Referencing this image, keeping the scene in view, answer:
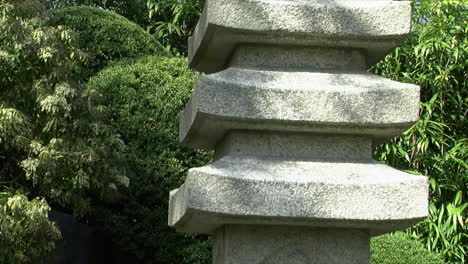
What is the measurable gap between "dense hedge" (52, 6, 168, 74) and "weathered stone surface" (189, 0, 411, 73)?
3946mm

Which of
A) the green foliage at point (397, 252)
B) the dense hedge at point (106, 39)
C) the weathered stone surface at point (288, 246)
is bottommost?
the green foliage at point (397, 252)

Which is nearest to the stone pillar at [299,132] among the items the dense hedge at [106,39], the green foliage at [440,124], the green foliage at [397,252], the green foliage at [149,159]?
the green foliage at [397,252]

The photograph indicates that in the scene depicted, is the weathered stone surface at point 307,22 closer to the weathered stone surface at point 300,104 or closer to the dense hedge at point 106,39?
the weathered stone surface at point 300,104

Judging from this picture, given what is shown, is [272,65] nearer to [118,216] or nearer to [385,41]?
[385,41]

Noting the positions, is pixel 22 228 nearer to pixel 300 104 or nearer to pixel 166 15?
pixel 300 104

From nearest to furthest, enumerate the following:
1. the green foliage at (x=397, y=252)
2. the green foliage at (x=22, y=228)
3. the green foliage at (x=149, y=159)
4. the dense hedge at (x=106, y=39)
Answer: the green foliage at (x=22, y=228)
the green foliage at (x=397, y=252)
the green foliage at (x=149, y=159)
the dense hedge at (x=106, y=39)

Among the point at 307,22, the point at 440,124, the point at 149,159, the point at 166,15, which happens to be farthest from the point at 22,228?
the point at 166,15

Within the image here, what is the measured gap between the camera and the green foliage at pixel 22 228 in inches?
192

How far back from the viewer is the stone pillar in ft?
10.2

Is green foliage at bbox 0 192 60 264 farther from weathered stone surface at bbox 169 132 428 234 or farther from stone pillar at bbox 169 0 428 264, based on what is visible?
weathered stone surface at bbox 169 132 428 234

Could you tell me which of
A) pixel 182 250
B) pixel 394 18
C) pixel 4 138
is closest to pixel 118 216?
pixel 182 250

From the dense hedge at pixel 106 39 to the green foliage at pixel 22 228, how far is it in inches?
97.4

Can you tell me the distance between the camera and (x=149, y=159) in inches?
251

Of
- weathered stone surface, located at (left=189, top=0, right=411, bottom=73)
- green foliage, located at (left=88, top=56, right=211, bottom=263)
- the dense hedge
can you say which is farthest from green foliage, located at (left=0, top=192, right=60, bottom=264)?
the dense hedge
